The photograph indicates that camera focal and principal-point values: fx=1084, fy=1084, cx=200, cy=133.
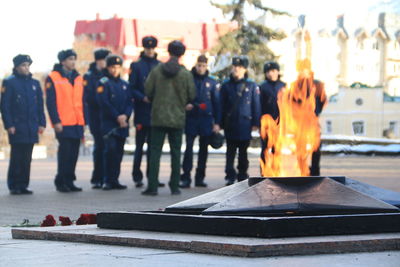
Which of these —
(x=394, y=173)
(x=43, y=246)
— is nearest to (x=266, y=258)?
(x=43, y=246)

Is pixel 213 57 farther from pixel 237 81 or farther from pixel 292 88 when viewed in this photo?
pixel 292 88

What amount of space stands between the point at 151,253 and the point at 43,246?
0.99 metres

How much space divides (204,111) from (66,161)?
215cm

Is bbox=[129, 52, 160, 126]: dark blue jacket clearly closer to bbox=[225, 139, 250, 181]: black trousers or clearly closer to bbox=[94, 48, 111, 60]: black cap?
bbox=[94, 48, 111, 60]: black cap

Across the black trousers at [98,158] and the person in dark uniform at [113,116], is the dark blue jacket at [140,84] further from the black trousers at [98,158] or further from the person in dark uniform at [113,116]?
the black trousers at [98,158]

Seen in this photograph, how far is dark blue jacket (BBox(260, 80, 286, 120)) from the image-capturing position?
Answer: 50.7ft

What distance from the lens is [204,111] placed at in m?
15.9

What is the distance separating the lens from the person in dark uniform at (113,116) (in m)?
15.5

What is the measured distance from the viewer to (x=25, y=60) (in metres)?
14.9

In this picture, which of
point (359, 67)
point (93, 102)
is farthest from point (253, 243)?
point (359, 67)

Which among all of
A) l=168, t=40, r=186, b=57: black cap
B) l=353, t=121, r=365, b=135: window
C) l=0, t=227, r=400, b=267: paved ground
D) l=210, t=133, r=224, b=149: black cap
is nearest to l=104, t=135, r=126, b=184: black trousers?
l=210, t=133, r=224, b=149: black cap

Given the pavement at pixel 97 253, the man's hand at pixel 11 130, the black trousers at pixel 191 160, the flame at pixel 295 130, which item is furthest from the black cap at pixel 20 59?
the flame at pixel 295 130

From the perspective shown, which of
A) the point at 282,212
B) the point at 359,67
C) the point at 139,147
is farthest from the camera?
the point at 359,67

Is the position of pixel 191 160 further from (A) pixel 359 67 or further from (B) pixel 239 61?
(A) pixel 359 67
